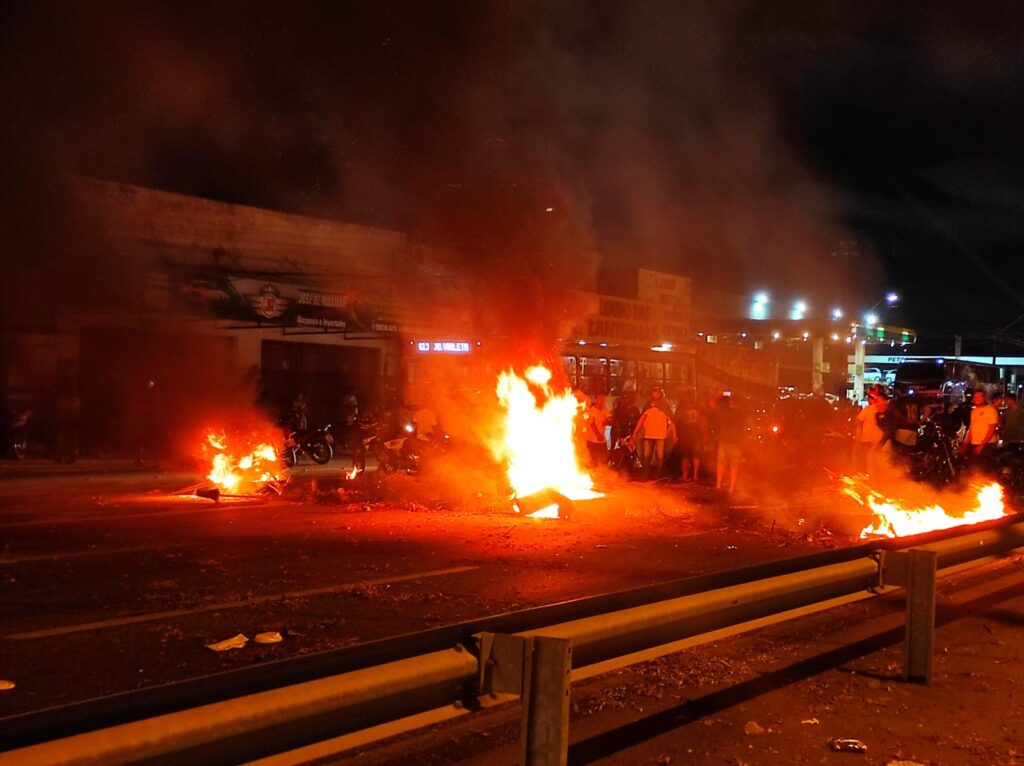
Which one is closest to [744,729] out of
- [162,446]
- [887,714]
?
[887,714]

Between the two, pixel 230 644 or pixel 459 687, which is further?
pixel 230 644

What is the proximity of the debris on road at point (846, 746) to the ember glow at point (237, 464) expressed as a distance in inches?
425

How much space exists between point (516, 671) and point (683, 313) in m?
25.9

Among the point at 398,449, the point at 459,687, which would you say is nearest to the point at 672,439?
the point at 398,449

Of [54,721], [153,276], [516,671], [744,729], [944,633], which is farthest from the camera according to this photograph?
[153,276]

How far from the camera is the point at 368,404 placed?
23109 millimetres

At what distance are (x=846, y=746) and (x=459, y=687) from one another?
7.60 ft

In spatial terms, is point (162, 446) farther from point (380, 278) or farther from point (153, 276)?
point (380, 278)

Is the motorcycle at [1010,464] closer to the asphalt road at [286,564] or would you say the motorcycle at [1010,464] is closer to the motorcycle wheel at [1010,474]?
the motorcycle wheel at [1010,474]

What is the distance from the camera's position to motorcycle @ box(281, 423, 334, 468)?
54.4 feet

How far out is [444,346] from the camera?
67.5 ft

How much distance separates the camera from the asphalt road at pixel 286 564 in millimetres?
5520

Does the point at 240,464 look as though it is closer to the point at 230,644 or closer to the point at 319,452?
the point at 319,452

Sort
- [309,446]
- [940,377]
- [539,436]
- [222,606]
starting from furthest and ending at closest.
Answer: [940,377] < [309,446] < [539,436] < [222,606]
